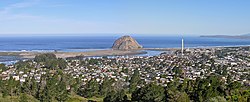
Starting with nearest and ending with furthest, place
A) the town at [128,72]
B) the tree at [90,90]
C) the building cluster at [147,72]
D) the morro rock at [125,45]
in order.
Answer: the tree at [90,90]
the town at [128,72]
the building cluster at [147,72]
the morro rock at [125,45]

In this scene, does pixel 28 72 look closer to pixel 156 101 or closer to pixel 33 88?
pixel 33 88

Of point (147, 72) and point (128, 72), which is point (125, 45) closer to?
point (147, 72)

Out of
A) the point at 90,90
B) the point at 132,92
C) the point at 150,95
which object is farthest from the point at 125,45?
the point at 150,95

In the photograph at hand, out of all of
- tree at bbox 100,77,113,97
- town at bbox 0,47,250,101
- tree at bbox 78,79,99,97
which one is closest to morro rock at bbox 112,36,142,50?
town at bbox 0,47,250,101

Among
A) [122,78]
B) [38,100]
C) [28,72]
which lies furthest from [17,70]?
[38,100]

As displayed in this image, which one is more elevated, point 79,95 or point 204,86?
point 204,86

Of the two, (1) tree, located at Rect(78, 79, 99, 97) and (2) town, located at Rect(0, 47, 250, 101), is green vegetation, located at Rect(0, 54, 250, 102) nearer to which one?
(1) tree, located at Rect(78, 79, 99, 97)

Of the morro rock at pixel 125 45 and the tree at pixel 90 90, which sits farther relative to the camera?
the morro rock at pixel 125 45

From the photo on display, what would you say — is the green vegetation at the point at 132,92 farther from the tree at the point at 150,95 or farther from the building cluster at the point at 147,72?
the building cluster at the point at 147,72

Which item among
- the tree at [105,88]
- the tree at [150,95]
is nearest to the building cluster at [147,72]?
the tree at [105,88]

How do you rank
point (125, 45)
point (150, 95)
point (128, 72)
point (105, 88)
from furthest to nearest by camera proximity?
point (125, 45)
point (128, 72)
point (105, 88)
point (150, 95)

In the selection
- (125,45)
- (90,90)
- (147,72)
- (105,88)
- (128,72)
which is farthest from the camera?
(125,45)
